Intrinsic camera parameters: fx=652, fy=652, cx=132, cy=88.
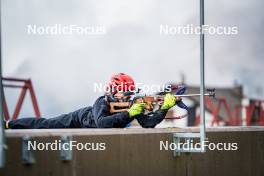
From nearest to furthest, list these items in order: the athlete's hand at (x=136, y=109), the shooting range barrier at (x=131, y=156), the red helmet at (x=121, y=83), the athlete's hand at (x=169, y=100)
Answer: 1. the shooting range barrier at (x=131, y=156)
2. the athlete's hand at (x=136, y=109)
3. the athlete's hand at (x=169, y=100)
4. the red helmet at (x=121, y=83)

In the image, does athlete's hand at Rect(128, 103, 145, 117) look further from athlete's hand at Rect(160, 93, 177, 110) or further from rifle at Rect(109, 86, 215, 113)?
athlete's hand at Rect(160, 93, 177, 110)

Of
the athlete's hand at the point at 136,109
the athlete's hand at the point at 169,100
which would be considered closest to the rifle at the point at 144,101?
the athlete's hand at the point at 169,100

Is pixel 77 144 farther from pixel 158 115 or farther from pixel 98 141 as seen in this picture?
pixel 158 115

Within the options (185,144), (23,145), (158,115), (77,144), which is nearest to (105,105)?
(158,115)

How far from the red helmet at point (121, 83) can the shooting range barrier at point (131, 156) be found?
149 cm

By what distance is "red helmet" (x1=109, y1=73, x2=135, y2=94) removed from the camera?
8.16m

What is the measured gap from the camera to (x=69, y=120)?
28.0 ft

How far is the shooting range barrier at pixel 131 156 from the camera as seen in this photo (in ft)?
17.0

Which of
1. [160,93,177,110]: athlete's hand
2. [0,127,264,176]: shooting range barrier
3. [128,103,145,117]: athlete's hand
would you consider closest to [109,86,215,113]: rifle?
[160,93,177,110]: athlete's hand

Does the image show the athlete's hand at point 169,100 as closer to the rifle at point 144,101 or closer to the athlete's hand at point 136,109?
the rifle at point 144,101

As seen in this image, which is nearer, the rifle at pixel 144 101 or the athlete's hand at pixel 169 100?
the athlete's hand at pixel 169 100

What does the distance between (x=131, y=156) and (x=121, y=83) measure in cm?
229

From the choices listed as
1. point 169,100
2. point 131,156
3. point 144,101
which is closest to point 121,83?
point 144,101

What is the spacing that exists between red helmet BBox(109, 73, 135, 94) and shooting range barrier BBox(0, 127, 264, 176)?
4.90ft
